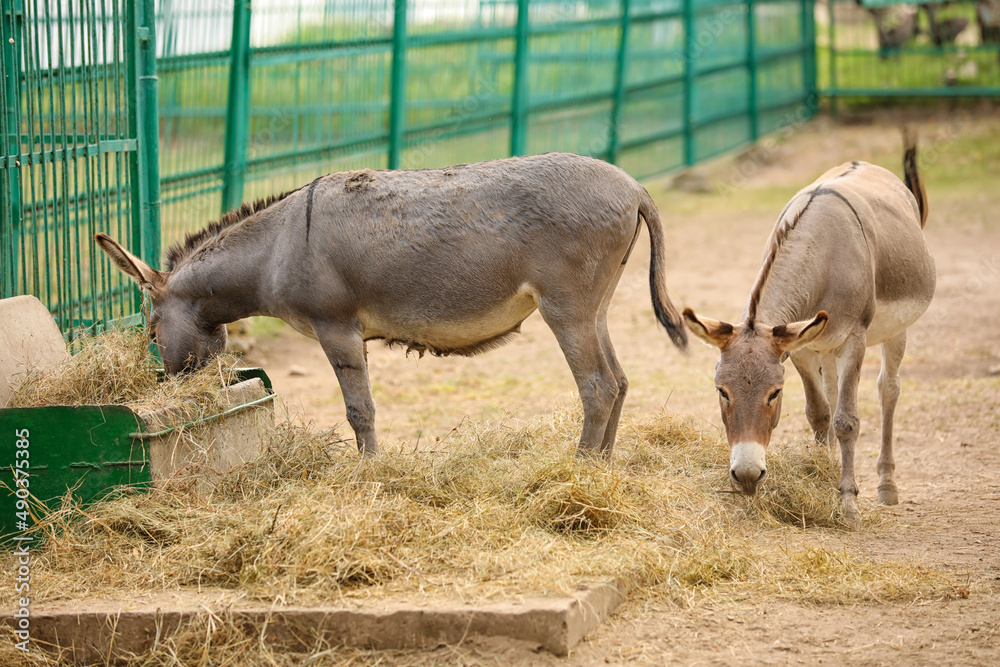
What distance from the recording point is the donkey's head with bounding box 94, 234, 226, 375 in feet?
16.9

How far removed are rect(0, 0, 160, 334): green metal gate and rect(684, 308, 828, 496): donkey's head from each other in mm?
3278

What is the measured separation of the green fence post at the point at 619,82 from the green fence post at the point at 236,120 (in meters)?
6.90

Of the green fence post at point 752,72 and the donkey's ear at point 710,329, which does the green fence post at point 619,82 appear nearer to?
the green fence post at point 752,72

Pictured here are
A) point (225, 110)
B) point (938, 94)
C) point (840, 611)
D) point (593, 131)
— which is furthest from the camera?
point (938, 94)

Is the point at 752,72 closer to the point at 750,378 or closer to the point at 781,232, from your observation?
the point at 781,232

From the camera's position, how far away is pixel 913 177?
6301 mm

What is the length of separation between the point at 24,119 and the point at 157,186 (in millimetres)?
917

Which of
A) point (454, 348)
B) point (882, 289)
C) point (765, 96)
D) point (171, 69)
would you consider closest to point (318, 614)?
point (454, 348)

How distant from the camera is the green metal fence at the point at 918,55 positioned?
57.7 feet

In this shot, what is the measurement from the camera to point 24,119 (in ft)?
20.6

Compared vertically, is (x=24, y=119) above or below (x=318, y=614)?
above

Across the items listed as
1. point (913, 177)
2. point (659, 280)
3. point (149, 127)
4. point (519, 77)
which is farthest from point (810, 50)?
point (659, 280)

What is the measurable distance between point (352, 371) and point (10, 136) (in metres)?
2.53

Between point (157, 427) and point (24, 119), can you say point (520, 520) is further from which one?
point (24, 119)
